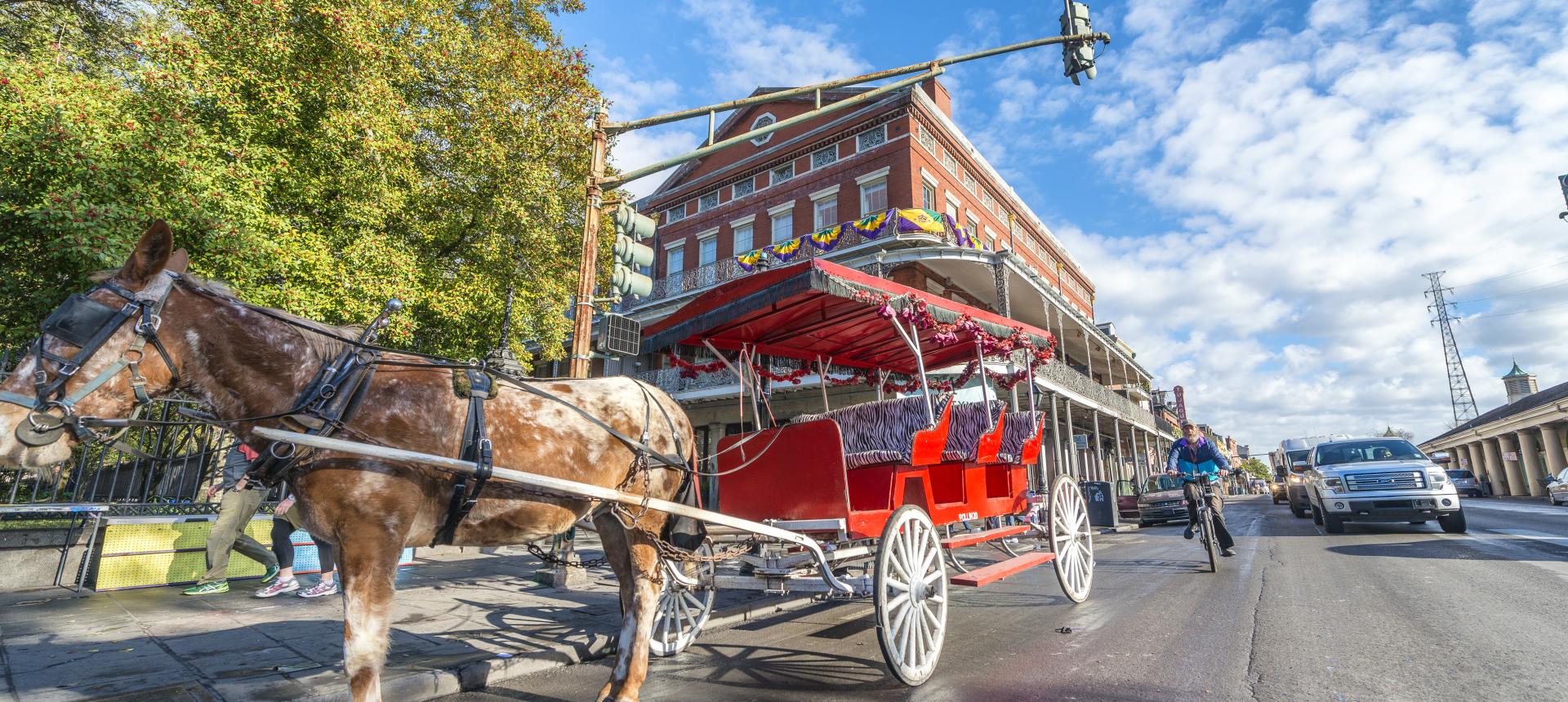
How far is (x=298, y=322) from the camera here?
292cm

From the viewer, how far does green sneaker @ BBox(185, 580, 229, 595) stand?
6680 millimetres

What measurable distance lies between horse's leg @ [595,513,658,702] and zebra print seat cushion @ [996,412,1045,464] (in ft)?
12.4

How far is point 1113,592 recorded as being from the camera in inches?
267

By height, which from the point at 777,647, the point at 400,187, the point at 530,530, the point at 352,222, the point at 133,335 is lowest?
the point at 777,647

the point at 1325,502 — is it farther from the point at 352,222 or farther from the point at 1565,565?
the point at 352,222

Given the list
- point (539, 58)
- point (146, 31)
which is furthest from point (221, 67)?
point (539, 58)

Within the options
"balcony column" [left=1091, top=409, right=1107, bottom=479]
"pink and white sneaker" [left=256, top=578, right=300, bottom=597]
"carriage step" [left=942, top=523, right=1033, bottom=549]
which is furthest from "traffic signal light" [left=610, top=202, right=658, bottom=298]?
"balcony column" [left=1091, top=409, right=1107, bottom=479]

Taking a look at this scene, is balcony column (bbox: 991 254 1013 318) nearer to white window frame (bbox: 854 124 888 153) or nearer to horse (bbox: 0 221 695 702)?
white window frame (bbox: 854 124 888 153)

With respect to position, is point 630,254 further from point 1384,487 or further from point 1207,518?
point 1384,487

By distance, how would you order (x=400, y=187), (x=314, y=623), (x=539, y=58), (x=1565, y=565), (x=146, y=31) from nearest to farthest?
(x=314, y=623), (x=1565, y=565), (x=146, y=31), (x=400, y=187), (x=539, y=58)

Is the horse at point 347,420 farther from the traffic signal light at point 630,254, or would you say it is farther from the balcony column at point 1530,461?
the balcony column at point 1530,461

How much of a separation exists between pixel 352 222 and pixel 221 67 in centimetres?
246

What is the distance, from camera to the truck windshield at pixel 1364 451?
38.8 feet

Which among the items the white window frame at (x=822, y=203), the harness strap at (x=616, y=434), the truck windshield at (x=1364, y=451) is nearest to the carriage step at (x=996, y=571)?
the harness strap at (x=616, y=434)
